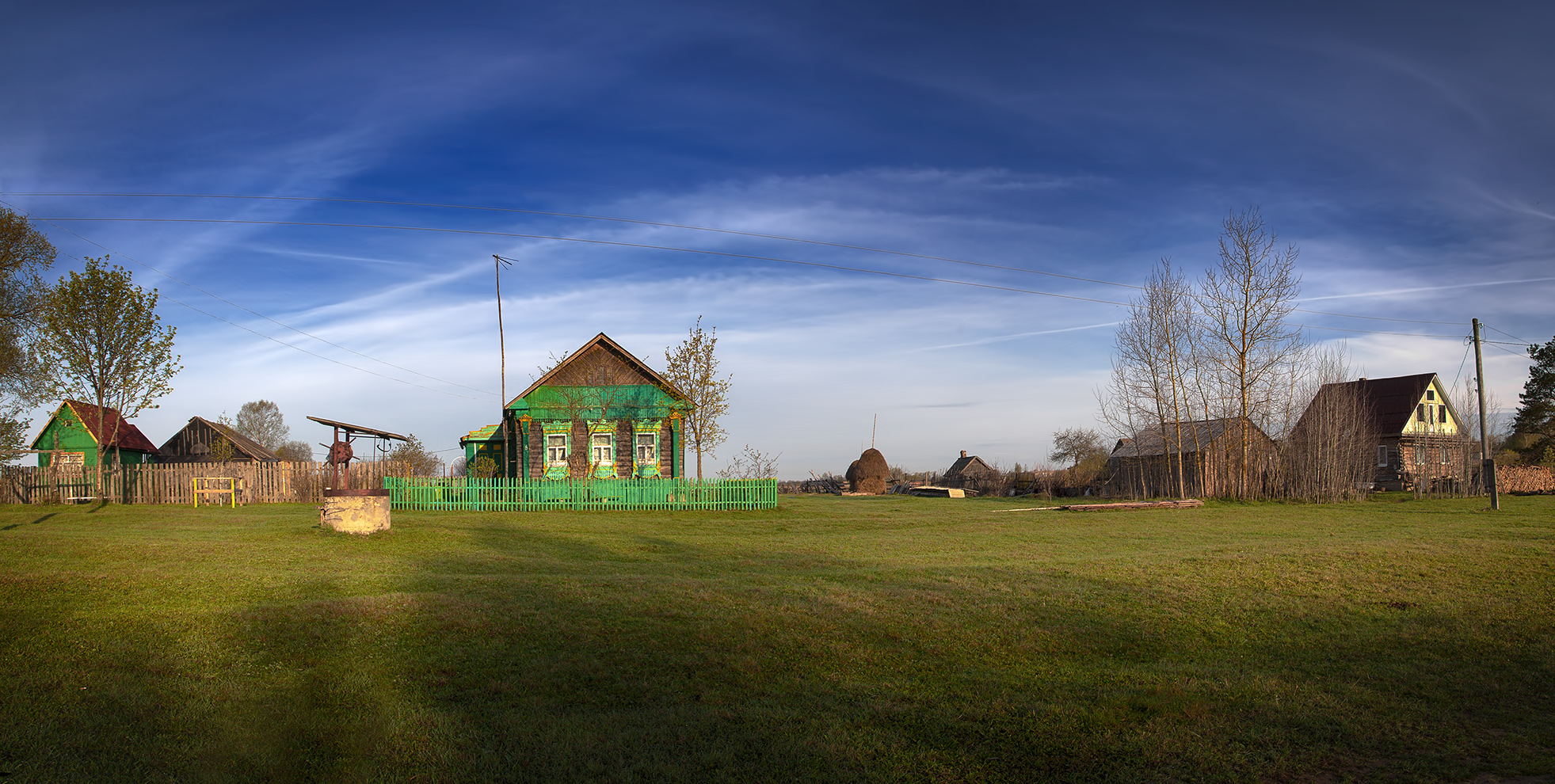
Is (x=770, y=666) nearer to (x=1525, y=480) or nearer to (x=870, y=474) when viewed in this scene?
(x=870, y=474)

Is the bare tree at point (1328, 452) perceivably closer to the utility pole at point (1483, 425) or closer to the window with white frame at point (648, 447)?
the utility pole at point (1483, 425)

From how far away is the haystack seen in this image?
46.3 metres

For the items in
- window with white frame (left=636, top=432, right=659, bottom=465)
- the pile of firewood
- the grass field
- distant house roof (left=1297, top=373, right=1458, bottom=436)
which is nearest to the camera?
the grass field

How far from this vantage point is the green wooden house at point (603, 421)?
29547 millimetres

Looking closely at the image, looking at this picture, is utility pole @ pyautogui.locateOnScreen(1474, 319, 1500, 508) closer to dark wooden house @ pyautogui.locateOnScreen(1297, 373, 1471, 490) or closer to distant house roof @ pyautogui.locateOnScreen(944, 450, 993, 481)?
dark wooden house @ pyautogui.locateOnScreen(1297, 373, 1471, 490)

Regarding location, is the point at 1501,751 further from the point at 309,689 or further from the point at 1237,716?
the point at 309,689

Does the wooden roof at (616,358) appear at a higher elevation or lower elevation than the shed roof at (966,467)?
higher

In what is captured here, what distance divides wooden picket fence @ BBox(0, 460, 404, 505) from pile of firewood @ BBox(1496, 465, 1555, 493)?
44489mm

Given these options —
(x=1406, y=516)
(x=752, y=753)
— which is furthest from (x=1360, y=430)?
(x=752, y=753)

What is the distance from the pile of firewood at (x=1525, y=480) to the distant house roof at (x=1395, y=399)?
24.3 ft

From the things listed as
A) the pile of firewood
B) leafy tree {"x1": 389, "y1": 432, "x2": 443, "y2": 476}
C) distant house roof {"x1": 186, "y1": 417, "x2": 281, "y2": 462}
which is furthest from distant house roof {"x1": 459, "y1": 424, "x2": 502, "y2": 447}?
the pile of firewood

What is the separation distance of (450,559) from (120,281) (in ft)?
78.2

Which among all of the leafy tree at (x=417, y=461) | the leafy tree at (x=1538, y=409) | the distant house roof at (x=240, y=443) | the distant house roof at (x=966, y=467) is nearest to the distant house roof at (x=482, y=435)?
the leafy tree at (x=417, y=461)

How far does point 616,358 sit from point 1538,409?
5076cm
